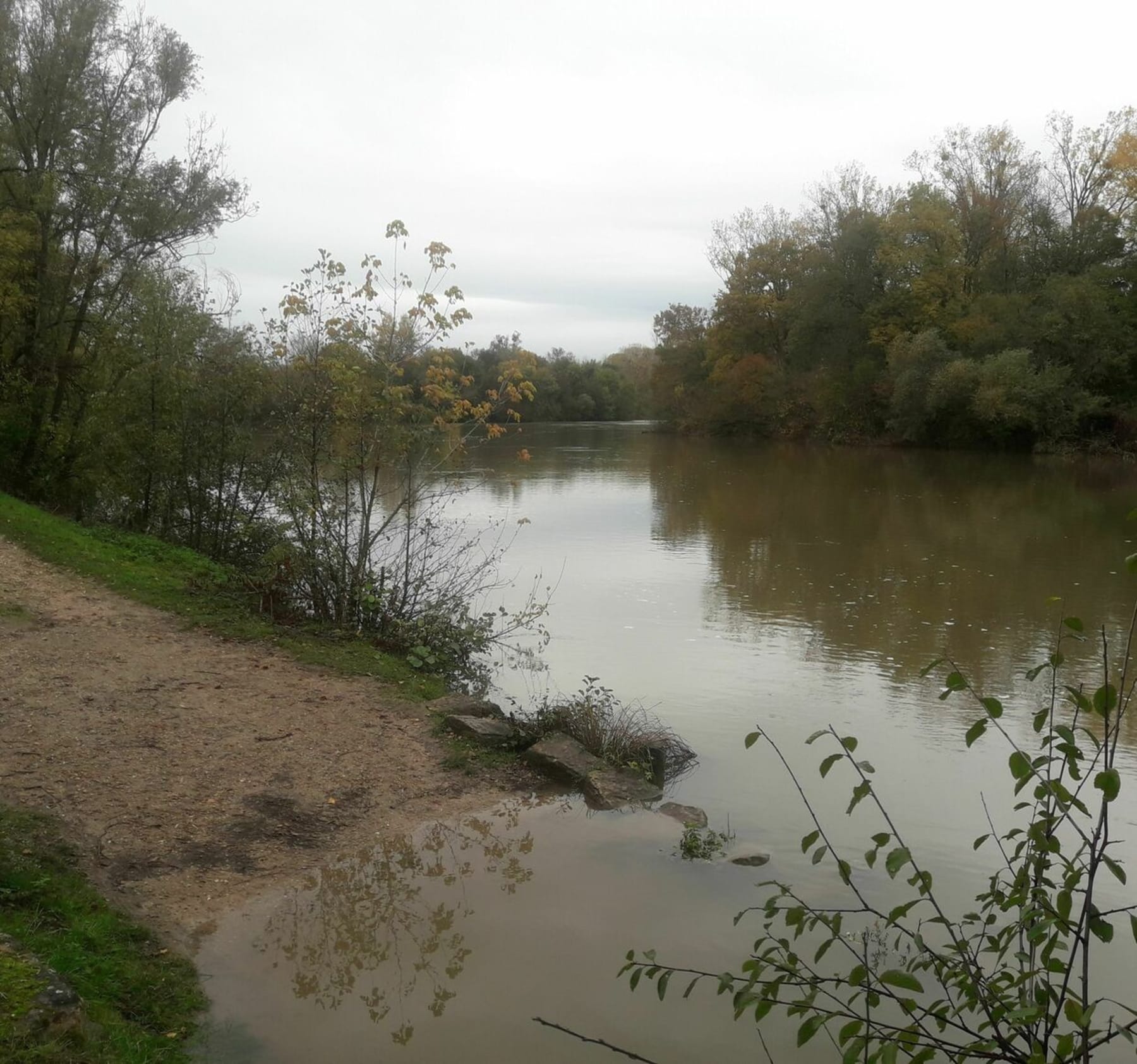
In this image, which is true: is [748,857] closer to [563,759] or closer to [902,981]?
[563,759]

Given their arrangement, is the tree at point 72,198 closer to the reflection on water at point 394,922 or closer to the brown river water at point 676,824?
the brown river water at point 676,824

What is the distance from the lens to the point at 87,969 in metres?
3.87

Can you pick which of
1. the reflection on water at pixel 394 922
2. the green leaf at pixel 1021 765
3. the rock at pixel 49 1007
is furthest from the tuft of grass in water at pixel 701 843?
the green leaf at pixel 1021 765

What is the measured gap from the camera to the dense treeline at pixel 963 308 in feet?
115

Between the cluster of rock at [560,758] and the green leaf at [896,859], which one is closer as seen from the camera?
the green leaf at [896,859]

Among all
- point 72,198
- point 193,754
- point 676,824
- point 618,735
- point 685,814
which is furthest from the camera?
point 72,198

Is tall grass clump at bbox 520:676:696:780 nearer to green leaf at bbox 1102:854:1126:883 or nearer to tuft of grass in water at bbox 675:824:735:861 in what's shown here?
tuft of grass in water at bbox 675:824:735:861

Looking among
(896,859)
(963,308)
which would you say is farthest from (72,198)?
(963,308)

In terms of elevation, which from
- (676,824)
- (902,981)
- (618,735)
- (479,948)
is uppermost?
(902,981)

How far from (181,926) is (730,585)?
33.1 feet

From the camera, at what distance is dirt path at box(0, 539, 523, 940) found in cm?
518

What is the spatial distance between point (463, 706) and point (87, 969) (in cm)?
399

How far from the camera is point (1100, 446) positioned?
35469mm

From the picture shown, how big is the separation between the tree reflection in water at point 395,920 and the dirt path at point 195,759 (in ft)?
0.81
